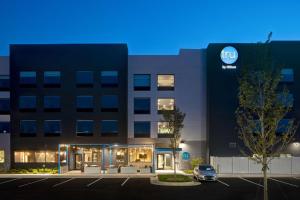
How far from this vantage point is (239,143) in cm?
4753

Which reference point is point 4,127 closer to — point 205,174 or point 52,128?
point 52,128

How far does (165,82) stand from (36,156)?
704 inches

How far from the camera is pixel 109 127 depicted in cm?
4981

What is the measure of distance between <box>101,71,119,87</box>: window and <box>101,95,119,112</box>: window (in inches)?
57.1

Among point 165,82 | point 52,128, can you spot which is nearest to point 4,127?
point 52,128

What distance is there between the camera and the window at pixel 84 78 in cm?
5025

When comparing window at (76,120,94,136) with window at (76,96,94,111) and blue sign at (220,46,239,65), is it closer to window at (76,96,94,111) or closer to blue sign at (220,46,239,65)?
window at (76,96,94,111)

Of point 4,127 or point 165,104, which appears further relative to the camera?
point 4,127

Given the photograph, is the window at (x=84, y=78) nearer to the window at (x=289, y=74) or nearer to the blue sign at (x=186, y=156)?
the blue sign at (x=186, y=156)

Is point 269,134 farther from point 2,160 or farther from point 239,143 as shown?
point 2,160

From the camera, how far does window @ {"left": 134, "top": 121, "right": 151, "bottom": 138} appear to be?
5016 cm

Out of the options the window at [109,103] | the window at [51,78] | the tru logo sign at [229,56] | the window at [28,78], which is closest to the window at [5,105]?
the window at [28,78]

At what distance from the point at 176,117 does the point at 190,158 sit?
1213 centimetres

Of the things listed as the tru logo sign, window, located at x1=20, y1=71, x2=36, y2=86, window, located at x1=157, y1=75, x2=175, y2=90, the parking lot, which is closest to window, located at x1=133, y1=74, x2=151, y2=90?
window, located at x1=157, y1=75, x2=175, y2=90
